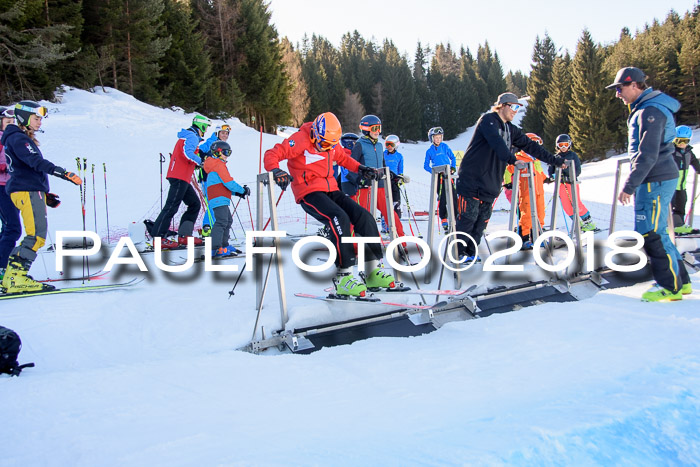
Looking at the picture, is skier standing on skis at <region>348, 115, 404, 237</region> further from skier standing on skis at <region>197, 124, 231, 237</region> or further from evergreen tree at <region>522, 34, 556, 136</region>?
evergreen tree at <region>522, 34, 556, 136</region>

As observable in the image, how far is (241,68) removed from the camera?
108 feet

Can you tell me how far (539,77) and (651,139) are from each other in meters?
50.1

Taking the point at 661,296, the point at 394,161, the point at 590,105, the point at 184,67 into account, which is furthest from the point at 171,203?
the point at 590,105

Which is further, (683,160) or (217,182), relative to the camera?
(683,160)

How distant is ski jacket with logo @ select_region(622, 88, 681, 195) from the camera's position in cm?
392

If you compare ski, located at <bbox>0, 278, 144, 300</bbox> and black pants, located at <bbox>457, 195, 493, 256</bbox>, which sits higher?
black pants, located at <bbox>457, 195, 493, 256</bbox>

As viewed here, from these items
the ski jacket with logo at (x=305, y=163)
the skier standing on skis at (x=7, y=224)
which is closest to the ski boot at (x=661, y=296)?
the ski jacket with logo at (x=305, y=163)

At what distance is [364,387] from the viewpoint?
2.57 m

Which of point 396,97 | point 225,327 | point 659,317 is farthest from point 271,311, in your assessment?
point 396,97

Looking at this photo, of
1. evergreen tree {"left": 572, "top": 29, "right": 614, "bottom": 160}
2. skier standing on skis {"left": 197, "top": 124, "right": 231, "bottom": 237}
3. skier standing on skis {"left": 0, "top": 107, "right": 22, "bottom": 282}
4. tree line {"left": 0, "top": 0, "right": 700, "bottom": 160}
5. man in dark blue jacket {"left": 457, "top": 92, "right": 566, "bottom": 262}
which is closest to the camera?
man in dark blue jacket {"left": 457, "top": 92, "right": 566, "bottom": 262}

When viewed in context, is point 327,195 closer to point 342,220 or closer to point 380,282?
point 342,220

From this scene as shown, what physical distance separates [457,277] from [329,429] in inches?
124

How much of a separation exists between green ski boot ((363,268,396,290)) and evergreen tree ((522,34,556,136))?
48.6m

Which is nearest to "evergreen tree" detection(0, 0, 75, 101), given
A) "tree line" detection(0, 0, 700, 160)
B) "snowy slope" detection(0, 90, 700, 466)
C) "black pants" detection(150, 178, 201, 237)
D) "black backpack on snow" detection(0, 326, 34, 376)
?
"tree line" detection(0, 0, 700, 160)
